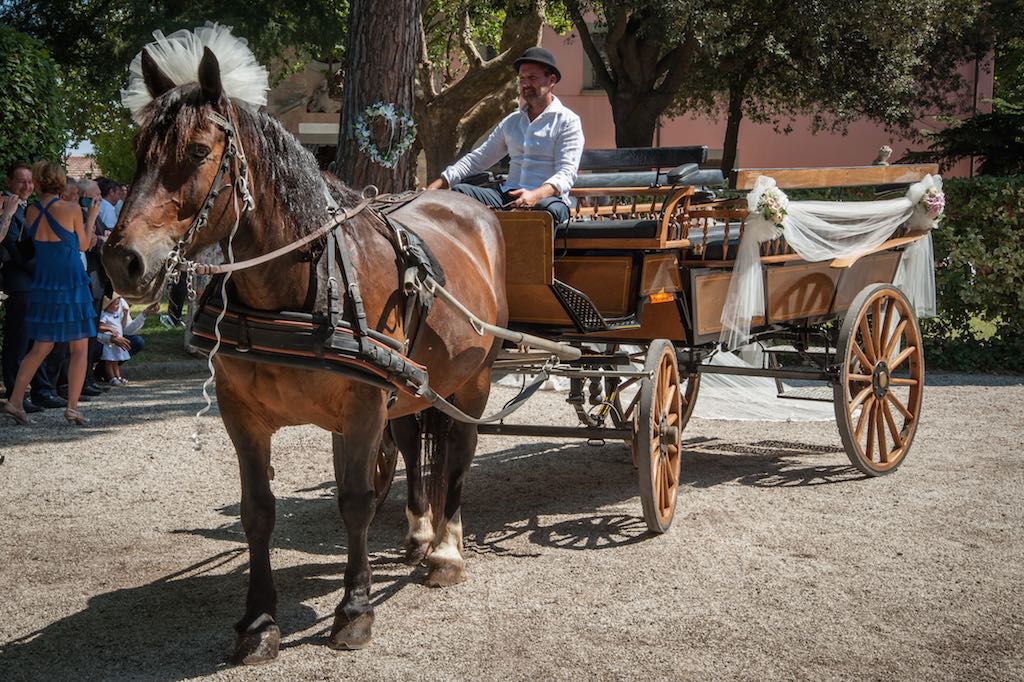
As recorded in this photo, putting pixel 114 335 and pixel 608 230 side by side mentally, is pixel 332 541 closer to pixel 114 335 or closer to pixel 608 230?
pixel 608 230

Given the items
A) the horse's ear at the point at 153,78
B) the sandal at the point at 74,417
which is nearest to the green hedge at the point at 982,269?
the sandal at the point at 74,417

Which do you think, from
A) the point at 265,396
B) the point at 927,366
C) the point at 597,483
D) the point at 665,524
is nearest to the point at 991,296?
the point at 927,366

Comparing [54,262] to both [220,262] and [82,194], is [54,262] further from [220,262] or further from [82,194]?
[220,262]

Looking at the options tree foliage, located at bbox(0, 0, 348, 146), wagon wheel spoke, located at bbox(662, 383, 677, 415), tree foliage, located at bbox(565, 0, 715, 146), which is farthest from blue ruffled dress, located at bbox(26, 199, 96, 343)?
tree foliage, located at bbox(565, 0, 715, 146)

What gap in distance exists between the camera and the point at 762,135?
1198 inches

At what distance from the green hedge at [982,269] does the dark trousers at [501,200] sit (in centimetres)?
788

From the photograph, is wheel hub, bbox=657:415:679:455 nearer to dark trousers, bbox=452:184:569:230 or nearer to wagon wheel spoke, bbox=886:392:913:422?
dark trousers, bbox=452:184:569:230

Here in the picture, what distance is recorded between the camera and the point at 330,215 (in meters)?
4.16

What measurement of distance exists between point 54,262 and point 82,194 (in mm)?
3224

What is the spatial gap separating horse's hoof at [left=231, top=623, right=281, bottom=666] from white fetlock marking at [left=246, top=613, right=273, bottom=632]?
0.01 meters

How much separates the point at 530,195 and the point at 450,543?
183 centimetres

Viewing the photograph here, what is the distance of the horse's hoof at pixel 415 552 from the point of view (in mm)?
5465

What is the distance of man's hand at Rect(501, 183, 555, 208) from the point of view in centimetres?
566

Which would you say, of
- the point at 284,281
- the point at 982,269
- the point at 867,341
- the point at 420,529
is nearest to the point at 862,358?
the point at 867,341
